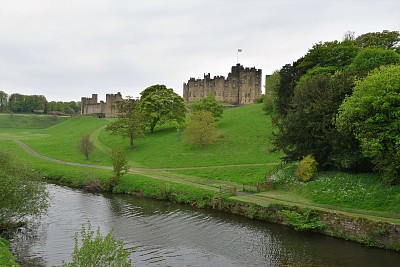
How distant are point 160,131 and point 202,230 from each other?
4603cm

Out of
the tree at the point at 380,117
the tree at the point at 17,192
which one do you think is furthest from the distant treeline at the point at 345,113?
the tree at the point at 17,192

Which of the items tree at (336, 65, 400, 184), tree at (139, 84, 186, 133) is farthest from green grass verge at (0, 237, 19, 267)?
tree at (139, 84, 186, 133)

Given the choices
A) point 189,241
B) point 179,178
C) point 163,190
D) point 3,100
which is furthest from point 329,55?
point 3,100

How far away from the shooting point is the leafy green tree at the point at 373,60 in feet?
145

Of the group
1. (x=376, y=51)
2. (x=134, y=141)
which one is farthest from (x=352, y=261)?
(x=134, y=141)

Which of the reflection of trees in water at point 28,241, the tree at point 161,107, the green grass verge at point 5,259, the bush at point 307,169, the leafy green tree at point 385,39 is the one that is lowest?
the reflection of trees in water at point 28,241

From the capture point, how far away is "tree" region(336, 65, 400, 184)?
1024 inches

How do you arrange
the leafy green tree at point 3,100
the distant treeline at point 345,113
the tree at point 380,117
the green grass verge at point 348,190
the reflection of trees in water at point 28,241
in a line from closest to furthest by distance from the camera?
the reflection of trees in water at point 28,241 < the tree at point 380,117 < the distant treeline at point 345,113 < the green grass verge at point 348,190 < the leafy green tree at point 3,100

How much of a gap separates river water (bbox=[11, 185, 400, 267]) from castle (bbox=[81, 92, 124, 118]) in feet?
280

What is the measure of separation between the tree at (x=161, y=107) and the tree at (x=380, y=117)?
43.2 m

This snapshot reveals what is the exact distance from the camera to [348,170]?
1358 inches

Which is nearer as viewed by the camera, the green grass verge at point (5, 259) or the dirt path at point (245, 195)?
the green grass verge at point (5, 259)

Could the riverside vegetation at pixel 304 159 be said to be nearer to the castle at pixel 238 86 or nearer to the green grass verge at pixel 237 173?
the green grass verge at pixel 237 173

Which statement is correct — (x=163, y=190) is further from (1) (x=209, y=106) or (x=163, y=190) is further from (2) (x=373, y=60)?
(1) (x=209, y=106)
